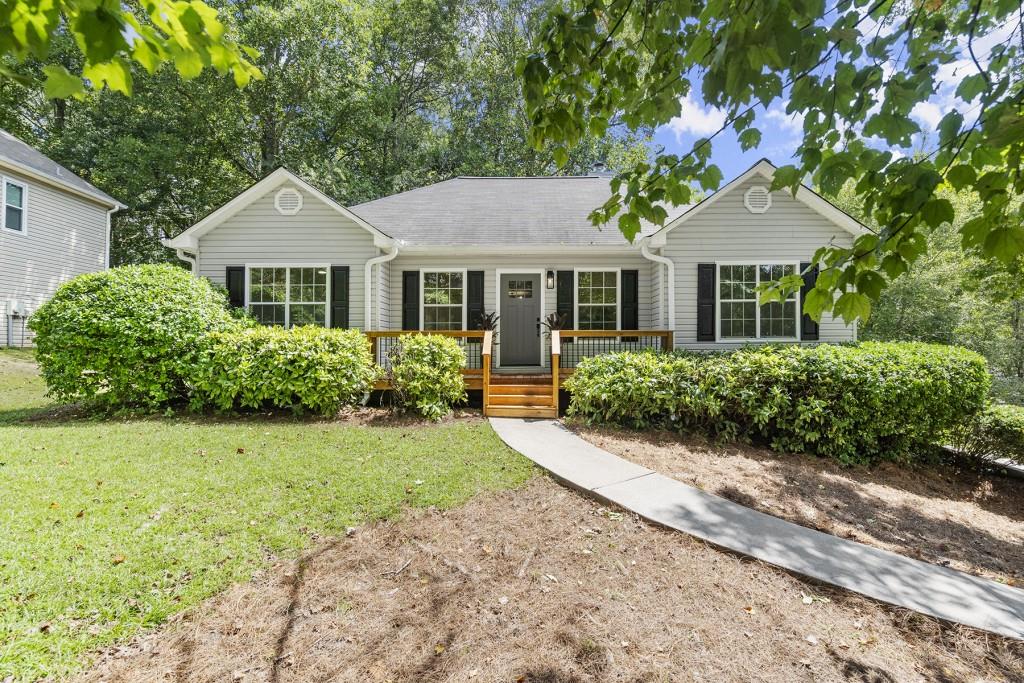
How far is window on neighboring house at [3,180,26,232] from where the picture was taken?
12703 millimetres

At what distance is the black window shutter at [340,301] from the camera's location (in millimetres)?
9578

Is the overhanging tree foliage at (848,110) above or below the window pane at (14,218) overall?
below

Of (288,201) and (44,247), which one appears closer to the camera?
(288,201)

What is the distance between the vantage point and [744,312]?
9.32 metres

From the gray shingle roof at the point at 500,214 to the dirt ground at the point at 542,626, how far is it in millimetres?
7221

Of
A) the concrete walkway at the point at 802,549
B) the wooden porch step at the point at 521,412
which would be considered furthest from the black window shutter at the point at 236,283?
the concrete walkway at the point at 802,549

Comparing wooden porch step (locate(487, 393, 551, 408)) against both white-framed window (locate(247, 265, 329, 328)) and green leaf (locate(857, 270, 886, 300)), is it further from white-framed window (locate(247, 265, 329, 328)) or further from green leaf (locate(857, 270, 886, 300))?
green leaf (locate(857, 270, 886, 300))

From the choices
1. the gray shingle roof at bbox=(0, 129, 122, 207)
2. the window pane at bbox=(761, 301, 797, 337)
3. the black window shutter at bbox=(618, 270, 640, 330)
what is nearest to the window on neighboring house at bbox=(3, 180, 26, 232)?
the gray shingle roof at bbox=(0, 129, 122, 207)

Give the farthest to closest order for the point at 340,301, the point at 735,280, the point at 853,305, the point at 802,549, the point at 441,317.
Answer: the point at 441,317, the point at 340,301, the point at 735,280, the point at 802,549, the point at 853,305

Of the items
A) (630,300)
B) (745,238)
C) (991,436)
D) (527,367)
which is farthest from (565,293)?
(991,436)

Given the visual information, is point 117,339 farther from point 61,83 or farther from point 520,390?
point 61,83

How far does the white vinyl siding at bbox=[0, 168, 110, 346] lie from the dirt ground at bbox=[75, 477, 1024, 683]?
15.8 meters

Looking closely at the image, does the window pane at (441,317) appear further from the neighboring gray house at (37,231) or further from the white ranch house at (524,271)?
the neighboring gray house at (37,231)

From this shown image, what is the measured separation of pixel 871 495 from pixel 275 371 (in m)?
8.00
